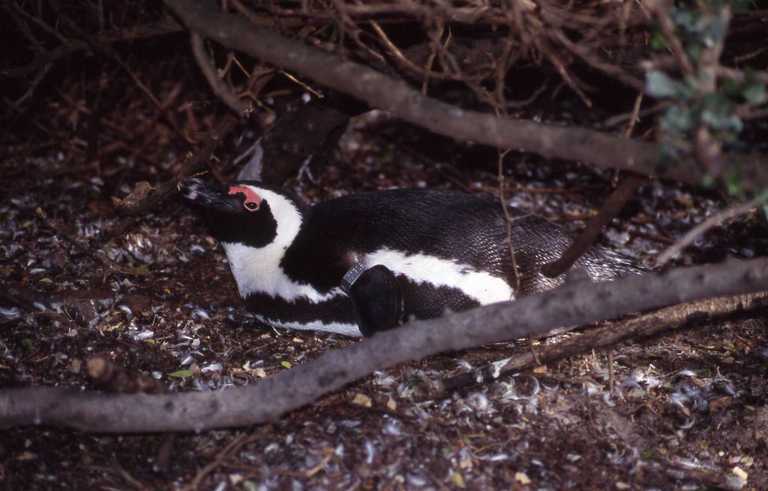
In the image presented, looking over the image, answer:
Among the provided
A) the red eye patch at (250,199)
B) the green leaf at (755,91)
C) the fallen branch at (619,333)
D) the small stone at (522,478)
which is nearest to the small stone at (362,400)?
the fallen branch at (619,333)

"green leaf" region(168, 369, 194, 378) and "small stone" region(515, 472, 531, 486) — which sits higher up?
"small stone" region(515, 472, 531, 486)

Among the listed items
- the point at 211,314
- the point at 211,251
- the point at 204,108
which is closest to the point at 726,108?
the point at 211,314

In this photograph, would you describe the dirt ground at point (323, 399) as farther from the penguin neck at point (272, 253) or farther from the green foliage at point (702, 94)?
the green foliage at point (702, 94)

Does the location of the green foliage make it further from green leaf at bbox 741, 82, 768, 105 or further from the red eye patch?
the red eye patch

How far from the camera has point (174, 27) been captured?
3898 mm

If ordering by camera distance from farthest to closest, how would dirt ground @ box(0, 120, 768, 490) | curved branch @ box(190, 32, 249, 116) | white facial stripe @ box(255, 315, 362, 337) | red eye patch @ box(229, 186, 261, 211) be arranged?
red eye patch @ box(229, 186, 261, 211) < white facial stripe @ box(255, 315, 362, 337) < dirt ground @ box(0, 120, 768, 490) < curved branch @ box(190, 32, 249, 116)

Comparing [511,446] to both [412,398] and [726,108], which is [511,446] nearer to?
[412,398]

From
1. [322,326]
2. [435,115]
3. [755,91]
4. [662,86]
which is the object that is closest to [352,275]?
[322,326]

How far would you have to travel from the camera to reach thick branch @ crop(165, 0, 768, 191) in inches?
89.5

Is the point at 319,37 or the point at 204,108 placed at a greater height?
the point at 319,37

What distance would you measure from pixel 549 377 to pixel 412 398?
51cm

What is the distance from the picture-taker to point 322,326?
3574 mm

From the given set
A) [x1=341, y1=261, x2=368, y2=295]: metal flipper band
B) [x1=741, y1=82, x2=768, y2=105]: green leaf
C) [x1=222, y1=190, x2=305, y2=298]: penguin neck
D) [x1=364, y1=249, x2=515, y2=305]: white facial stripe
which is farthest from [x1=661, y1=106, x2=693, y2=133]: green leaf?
[x1=222, y1=190, x2=305, y2=298]: penguin neck

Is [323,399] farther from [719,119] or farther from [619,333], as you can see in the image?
[719,119]
